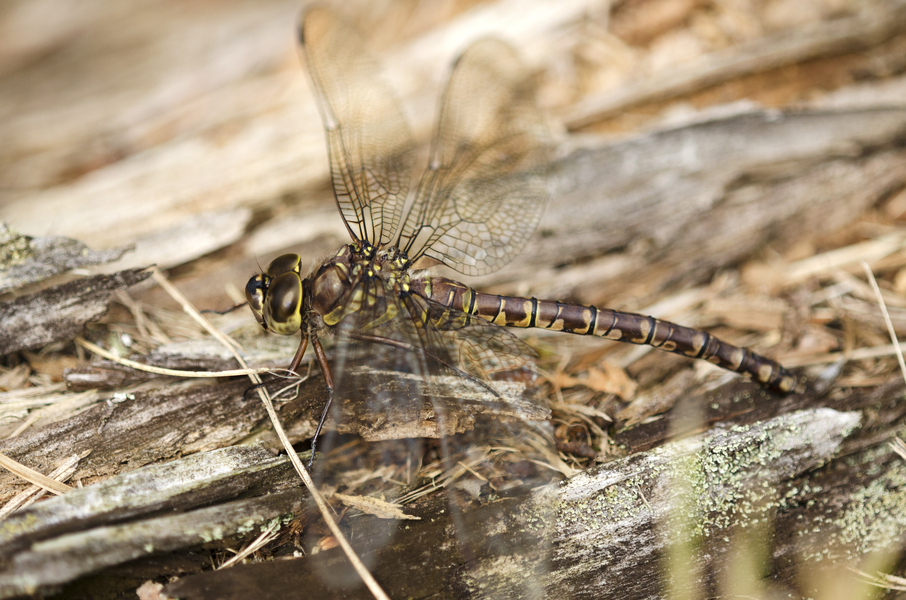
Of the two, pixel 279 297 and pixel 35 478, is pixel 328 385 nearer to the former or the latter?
pixel 279 297

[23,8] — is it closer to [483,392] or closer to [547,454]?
[483,392]

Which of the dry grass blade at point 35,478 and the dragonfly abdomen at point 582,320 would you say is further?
the dragonfly abdomen at point 582,320

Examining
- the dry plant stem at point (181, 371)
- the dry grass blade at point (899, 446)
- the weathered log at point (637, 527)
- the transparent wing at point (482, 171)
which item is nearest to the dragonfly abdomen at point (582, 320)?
the transparent wing at point (482, 171)

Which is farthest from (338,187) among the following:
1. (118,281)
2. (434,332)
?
(118,281)

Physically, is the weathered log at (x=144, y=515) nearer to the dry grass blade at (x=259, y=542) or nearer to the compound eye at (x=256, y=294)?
the dry grass blade at (x=259, y=542)

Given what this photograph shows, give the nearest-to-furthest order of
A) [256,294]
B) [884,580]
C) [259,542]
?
[259,542] → [884,580] → [256,294]

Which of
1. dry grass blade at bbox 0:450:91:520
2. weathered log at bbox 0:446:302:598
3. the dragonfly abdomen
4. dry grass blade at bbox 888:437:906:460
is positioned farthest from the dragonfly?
dry grass blade at bbox 0:450:91:520

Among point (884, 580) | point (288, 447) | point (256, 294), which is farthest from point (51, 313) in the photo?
point (884, 580)
